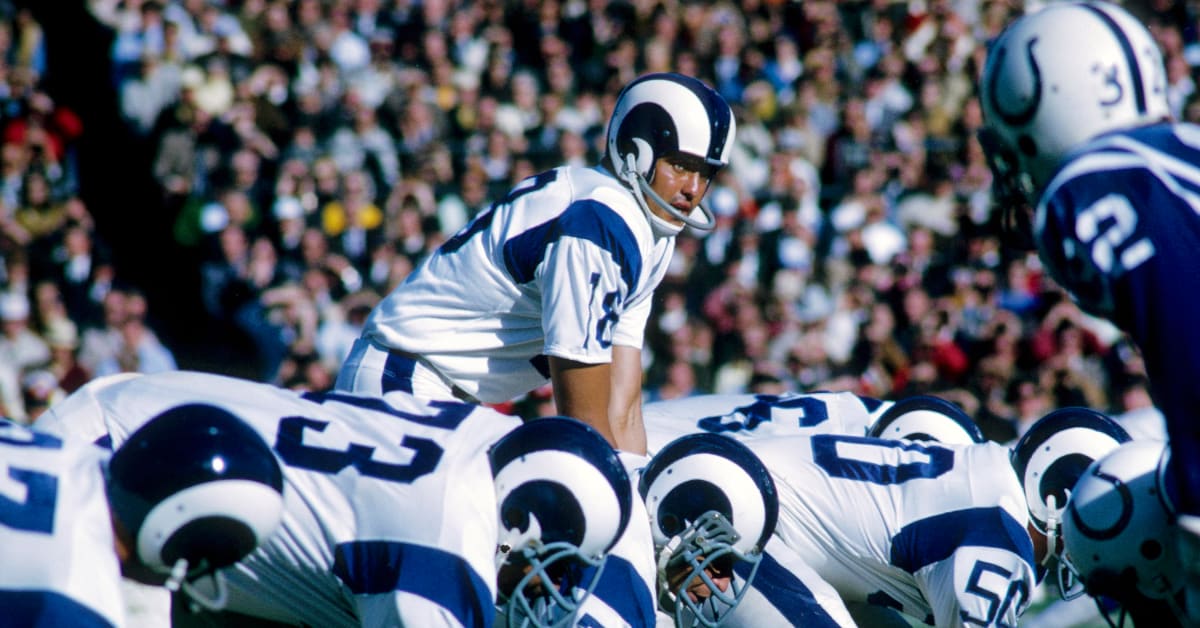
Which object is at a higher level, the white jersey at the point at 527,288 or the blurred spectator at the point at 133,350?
the white jersey at the point at 527,288

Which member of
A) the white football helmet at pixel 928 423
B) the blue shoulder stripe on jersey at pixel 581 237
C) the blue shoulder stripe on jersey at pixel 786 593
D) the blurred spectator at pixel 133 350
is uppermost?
the blue shoulder stripe on jersey at pixel 581 237

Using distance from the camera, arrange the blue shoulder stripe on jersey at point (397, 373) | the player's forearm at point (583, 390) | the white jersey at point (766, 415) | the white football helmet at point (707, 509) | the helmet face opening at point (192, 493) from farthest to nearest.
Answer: the white jersey at point (766, 415), the blue shoulder stripe on jersey at point (397, 373), the player's forearm at point (583, 390), the white football helmet at point (707, 509), the helmet face opening at point (192, 493)

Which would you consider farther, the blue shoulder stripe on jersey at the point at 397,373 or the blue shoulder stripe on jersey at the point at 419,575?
the blue shoulder stripe on jersey at the point at 397,373

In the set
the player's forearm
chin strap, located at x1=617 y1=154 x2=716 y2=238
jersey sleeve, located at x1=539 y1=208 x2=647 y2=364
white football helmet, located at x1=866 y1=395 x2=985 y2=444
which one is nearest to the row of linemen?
white football helmet, located at x1=866 y1=395 x2=985 y2=444

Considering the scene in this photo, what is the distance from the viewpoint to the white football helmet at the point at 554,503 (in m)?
3.88

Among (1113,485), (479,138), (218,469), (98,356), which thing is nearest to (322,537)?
(218,469)

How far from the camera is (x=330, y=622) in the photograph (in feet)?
13.3

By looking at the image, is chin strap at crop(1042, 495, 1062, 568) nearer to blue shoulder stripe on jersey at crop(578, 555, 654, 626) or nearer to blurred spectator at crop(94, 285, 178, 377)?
blue shoulder stripe on jersey at crop(578, 555, 654, 626)

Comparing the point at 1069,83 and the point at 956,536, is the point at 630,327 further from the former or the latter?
the point at 1069,83

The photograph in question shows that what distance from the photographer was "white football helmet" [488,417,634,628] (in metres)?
3.88

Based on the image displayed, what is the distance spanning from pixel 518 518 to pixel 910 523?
1.63 metres

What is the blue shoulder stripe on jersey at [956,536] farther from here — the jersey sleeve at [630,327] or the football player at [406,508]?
the jersey sleeve at [630,327]

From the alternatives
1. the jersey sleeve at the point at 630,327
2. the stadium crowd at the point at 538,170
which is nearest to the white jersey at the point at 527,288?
the jersey sleeve at the point at 630,327

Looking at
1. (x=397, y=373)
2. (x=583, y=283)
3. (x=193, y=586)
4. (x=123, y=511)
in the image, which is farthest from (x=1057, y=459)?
(x=123, y=511)
